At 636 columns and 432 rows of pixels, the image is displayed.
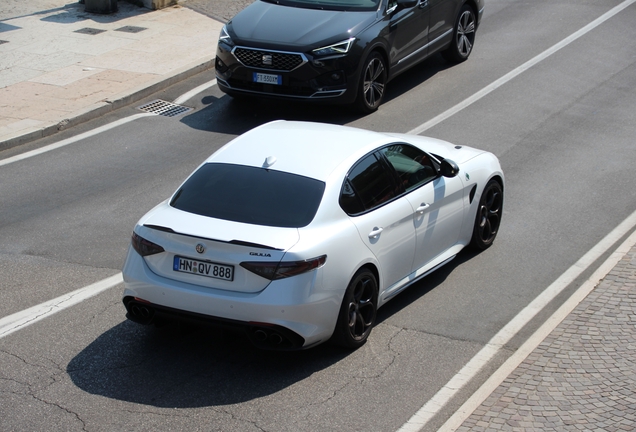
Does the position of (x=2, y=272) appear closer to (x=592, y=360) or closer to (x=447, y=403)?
(x=447, y=403)

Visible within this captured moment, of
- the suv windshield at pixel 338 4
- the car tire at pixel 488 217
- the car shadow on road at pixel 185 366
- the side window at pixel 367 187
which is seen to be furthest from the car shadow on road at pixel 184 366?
the suv windshield at pixel 338 4

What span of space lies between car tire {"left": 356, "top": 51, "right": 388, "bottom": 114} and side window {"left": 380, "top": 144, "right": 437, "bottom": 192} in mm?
5288

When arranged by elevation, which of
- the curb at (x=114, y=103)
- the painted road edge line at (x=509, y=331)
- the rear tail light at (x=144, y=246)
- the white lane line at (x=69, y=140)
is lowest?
Answer: the white lane line at (x=69, y=140)

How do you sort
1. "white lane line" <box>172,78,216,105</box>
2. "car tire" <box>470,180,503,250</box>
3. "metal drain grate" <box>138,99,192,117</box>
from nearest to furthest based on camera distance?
"car tire" <box>470,180,503,250</box> < "metal drain grate" <box>138,99,192,117</box> < "white lane line" <box>172,78,216,105</box>

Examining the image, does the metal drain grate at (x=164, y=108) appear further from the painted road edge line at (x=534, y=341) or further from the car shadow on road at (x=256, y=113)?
the painted road edge line at (x=534, y=341)

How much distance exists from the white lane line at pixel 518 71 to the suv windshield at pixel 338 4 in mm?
1980

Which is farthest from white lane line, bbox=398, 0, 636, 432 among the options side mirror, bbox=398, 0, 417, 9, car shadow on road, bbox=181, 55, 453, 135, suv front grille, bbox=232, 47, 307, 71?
side mirror, bbox=398, 0, 417, 9

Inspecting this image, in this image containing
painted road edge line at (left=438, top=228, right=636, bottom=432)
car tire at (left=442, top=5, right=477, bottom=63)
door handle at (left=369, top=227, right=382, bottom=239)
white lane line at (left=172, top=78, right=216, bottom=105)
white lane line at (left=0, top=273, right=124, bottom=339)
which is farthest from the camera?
car tire at (left=442, top=5, right=477, bottom=63)

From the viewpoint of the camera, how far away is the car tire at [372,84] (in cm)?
1331

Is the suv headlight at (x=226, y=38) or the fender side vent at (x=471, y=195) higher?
the suv headlight at (x=226, y=38)

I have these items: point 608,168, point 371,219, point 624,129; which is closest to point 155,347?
point 371,219

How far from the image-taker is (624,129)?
12.9 meters

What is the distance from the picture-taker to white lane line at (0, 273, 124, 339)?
741 cm

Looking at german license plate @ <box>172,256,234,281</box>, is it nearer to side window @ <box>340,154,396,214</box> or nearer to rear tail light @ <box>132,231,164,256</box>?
rear tail light @ <box>132,231,164,256</box>
